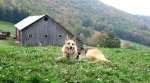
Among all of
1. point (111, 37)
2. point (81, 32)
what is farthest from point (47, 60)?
point (81, 32)

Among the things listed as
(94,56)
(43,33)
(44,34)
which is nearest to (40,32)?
(43,33)

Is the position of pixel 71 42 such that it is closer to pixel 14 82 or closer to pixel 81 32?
pixel 14 82

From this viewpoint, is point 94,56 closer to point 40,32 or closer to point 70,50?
point 70,50

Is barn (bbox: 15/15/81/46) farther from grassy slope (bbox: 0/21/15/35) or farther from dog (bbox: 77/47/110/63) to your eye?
dog (bbox: 77/47/110/63)

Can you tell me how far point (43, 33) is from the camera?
83875mm

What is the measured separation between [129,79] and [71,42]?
18.1 feet

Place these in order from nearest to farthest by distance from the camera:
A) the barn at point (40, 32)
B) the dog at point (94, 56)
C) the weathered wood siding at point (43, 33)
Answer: the dog at point (94, 56)
the barn at point (40, 32)
the weathered wood siding at point (43, 33)

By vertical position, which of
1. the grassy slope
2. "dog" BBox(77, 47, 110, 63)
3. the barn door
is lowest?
"dog" BBox(77, 47, 110, 63)

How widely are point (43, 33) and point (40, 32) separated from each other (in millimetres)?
860

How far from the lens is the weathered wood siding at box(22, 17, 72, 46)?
264 ft

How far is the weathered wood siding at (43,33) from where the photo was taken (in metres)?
80.4

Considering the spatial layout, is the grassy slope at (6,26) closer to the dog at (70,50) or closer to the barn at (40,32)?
the barn at (40,32)

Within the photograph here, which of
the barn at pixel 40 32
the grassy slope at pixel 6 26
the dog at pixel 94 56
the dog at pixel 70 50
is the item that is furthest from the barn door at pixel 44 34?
the dog at pixel 94 56

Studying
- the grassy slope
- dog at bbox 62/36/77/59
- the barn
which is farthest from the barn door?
dog at bbox 62/36/77/59
